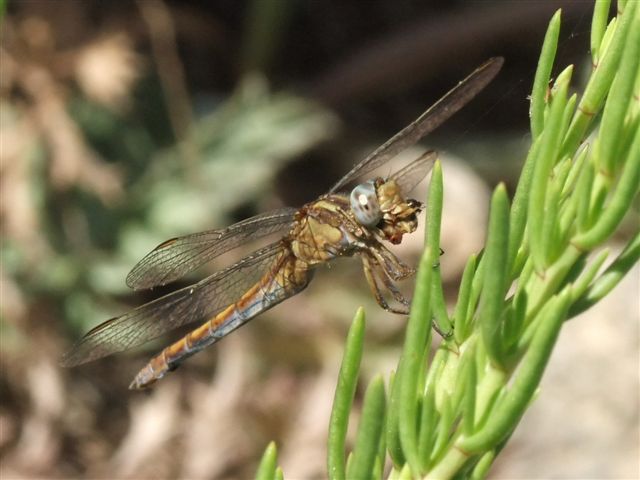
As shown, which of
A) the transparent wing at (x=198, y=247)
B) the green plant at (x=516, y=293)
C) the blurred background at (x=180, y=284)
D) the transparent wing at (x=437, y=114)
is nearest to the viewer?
the green plant at (x=516, y=293)

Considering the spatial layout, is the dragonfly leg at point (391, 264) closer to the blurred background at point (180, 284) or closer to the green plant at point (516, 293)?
the green plant at point (516, 293)

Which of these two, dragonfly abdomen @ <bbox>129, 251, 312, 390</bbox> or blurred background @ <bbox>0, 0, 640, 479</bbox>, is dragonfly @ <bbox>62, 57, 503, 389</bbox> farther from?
blurred background @ <bbox>0, 0, 640, 479</bbox>

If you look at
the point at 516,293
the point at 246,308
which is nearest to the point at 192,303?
the point at 246,308

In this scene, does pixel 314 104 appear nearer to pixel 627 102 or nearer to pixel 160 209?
pixel 160 209

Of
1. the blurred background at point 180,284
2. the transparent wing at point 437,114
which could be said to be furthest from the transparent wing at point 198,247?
the blurred background at point 180,284

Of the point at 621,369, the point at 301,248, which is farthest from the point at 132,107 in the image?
the point at 621,369
